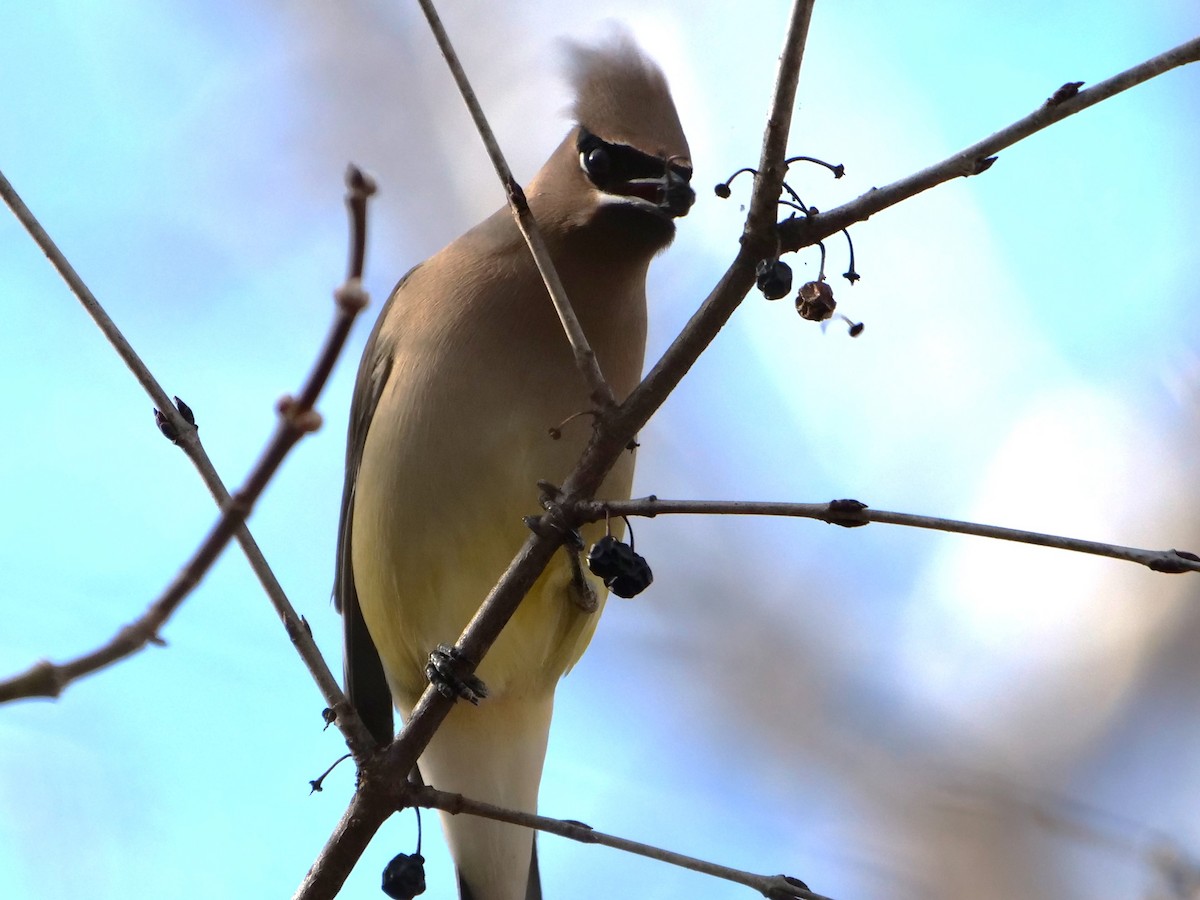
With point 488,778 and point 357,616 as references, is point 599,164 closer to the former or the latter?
point 357,616

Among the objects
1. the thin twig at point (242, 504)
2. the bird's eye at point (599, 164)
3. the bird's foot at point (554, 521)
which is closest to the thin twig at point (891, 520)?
the bird's foot at point (554, 521)

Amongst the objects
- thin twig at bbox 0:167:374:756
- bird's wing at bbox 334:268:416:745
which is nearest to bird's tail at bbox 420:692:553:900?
bird's wing at bbox 334:268:416:745

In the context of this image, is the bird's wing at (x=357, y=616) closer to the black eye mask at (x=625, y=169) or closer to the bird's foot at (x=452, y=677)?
the black eye mask at (x=625, y=169)

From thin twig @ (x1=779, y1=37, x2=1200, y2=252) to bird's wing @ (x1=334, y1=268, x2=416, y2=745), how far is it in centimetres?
188

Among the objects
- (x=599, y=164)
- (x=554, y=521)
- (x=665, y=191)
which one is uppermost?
(x=599, y=164)

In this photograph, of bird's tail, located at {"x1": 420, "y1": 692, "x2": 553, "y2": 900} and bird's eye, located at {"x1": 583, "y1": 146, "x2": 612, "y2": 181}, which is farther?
bird's tail, located at {"x1": 420, "y1": 692, "x2": 553, "y2": 900}

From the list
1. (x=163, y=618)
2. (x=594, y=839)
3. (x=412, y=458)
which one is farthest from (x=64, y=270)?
(x=412, y=458)

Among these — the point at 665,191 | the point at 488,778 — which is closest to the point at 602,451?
the point at 665,191

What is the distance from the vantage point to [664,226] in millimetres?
3641

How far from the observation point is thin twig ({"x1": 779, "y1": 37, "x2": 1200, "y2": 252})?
79.7 inches

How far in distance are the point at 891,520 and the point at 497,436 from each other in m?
1.51

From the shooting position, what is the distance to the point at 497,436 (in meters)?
3.40

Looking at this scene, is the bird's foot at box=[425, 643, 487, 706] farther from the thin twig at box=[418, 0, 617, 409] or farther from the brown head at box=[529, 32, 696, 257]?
the brown head at box=[529, 32, 696, 257]

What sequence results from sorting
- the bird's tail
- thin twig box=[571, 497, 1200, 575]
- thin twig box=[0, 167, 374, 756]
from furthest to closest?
the bird's tail → thin twig box=[571, 497, 1200, 575] → thin twig box=[0, 167, 374, 756]
